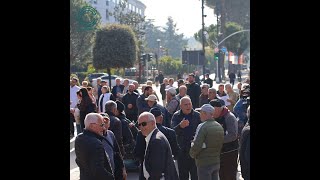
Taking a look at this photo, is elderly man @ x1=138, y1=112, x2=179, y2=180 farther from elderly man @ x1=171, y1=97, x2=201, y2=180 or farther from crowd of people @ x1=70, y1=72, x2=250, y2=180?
elderly man @ x1=171, y1=97, x2=201, y2=180

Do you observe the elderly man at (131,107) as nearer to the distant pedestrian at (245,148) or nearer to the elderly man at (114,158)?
the distant pedestrian at (245,148)

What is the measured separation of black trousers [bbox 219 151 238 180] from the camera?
33.6 feet

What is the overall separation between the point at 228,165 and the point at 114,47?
17.5 meters

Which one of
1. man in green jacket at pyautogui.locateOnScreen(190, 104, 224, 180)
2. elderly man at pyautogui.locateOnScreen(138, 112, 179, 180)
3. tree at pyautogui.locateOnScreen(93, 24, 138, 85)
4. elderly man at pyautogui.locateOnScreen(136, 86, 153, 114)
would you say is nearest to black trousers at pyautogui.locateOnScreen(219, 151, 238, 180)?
man in green jacket at pyautogui.locateOnScreen(190, 104, 224, 180)

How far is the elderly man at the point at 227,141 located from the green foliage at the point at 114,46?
1750 cm

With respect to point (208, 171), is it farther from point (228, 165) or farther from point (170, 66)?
point (170, 66)

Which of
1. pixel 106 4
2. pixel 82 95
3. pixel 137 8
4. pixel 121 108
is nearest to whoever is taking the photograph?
pixel 121 108

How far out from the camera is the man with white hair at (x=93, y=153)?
25.1 ft

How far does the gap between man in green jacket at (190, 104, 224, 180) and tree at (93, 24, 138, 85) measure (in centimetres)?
1846

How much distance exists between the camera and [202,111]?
9.15 metres

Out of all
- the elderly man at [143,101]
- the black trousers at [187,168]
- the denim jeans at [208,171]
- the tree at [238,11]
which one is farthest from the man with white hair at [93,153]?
the tree at [238,11]
